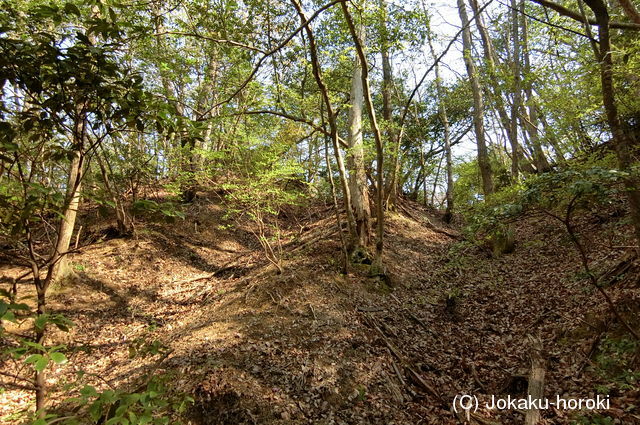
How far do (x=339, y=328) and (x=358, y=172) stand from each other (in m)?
4.86

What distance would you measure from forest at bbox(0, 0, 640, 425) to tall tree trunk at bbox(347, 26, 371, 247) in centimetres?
7

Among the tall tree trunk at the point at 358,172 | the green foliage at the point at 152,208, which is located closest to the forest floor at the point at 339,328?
the green foliage at the point at 152,208

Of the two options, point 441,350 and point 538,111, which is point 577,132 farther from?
point 441,350

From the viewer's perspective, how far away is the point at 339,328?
628cm

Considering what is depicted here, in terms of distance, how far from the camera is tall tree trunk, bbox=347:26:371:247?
9273mm

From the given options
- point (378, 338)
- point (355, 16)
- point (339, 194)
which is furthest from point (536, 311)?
point (339, 194)

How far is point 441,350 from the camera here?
5812 millimetres

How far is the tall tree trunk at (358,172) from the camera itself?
927 cm

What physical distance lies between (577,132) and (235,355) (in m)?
13.7

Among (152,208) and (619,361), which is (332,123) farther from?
(619,361)

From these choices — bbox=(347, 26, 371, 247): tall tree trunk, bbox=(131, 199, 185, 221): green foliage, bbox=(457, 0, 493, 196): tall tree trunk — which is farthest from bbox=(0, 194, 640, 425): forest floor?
bbox=(457, 0, 493, 196): tall tree trunk

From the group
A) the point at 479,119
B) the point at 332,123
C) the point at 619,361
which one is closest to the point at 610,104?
the point at 619,361

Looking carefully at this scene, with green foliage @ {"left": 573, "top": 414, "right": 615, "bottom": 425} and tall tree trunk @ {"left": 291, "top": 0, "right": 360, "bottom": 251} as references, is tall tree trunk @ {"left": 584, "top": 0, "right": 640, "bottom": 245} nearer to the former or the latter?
green foliage @ {"left": 573, "top": 414, "right": 615, "bottom": 425}

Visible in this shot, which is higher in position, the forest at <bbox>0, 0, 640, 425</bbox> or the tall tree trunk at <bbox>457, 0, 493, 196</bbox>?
the tall tree trunk at <bbox>457, 0, 493, 196</bbox>
